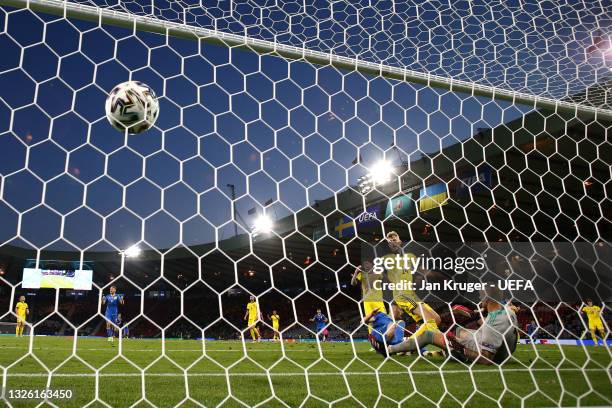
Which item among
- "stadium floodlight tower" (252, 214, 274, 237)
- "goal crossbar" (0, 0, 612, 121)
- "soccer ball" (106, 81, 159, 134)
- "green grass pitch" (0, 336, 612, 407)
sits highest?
"goal crossbar" (0, 0, 612, 121)

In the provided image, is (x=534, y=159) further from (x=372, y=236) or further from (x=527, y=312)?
(x=372, y=236)

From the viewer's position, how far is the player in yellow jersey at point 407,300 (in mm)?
4108

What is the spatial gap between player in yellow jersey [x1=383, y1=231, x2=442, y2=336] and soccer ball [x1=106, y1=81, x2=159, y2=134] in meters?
2.35

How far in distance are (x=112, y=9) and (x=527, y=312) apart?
13.5m

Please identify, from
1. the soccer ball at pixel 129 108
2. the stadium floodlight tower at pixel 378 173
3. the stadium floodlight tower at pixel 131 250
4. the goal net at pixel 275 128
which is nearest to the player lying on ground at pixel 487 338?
the goal net at pixel 275 128

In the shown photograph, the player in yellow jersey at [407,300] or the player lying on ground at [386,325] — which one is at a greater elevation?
the player in yellow jersey at [407,300]

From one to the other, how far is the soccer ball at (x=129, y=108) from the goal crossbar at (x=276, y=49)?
325mm

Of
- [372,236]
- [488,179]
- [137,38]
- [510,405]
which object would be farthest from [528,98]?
[372,236]

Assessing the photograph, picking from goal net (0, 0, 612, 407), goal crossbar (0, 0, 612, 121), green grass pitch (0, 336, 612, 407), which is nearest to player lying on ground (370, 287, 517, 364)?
goal net (0, 0, 612, 407)

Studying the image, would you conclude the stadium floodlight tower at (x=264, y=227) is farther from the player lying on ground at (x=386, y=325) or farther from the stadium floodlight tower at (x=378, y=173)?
the player lying on ground at (x=386, y=325)

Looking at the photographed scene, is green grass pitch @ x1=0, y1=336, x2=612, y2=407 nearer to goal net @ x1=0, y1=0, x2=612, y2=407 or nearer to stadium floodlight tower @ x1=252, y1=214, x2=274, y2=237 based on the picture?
goal net @ x1=0, y1=0, x2=612, y2=407

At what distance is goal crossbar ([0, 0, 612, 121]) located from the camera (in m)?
2.13

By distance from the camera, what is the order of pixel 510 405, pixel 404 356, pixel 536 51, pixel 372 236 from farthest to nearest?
1. pixel 372 236
2. pixel 404 356
3. pixel 536 51
4. pixel 510 405

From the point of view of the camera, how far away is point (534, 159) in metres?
9.98
